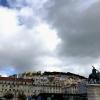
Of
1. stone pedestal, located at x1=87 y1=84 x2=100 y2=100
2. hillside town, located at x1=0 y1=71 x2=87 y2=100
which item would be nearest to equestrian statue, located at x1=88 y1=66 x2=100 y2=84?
stone pedestal, located at x1=87 y1=84 x2=100 y2=100

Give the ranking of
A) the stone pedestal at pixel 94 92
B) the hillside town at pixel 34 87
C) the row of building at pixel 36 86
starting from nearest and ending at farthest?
the stone pedestal at pixel 94 92, the hillside town at pixel 34 87, the row of building at pixel 36 86

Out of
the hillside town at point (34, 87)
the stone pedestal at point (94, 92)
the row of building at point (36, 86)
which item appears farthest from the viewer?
the row of building at point (36, 86)

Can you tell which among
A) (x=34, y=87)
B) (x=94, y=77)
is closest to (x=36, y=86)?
(x=34, y=87)

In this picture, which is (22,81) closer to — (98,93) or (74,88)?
(74,88)

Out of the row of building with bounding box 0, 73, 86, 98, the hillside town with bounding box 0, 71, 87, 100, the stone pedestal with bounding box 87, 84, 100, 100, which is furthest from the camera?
the row of building with bounding box 0, 73, 86, 98

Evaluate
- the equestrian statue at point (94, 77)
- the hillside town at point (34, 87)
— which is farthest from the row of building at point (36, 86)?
the equestrian statue at point (94, 77)

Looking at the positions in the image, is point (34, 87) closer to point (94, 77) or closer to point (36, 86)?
point (36, 86)

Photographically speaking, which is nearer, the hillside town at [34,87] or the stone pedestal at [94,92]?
the stone pedestal at [94,92]

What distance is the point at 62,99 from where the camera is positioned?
8131cm

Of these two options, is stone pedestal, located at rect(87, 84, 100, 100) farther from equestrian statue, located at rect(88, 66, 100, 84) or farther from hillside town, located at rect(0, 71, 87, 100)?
hillside town, located at rect(0, 71, 87, 100)

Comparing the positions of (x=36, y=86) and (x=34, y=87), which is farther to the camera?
(x=36, y=86)

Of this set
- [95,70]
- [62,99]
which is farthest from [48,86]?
[95,70]

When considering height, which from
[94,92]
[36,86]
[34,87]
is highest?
[36,86]

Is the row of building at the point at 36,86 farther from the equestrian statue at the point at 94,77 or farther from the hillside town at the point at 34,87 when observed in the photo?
the equestrian statue at the point at 94,77
